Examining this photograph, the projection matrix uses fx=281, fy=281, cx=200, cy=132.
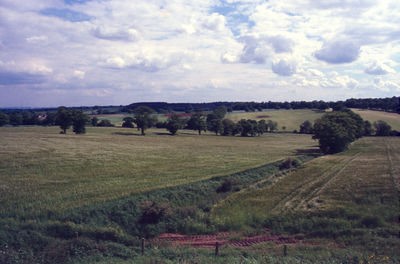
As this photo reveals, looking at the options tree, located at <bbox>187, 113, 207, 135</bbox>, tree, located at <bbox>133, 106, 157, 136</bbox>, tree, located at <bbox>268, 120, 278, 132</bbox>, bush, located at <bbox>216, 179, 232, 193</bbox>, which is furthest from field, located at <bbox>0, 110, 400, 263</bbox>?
tree, located at <bbox>268, 120, 278, 132</bbox>

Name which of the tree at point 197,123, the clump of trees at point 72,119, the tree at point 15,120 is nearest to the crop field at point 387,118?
the tree at point 197,123

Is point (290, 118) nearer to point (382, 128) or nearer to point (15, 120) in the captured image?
point (382, 128)

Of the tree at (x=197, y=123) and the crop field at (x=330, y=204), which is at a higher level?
the tree at (x=197, y=123)

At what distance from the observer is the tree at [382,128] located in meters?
105

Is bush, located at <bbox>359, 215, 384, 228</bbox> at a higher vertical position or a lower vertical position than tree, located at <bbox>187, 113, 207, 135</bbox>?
lower

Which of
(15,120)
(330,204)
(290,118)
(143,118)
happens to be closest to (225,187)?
(330,204)

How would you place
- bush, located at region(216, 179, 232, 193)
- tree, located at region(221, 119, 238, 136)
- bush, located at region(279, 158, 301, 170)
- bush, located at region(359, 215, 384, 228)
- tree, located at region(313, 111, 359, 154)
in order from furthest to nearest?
tree, located at region(221, 119, 238, 136)
tree, located at region(313, 111, 359, 154)
bush, located at region(279, 158, 301, 170)
bush, located at region(216, 179, 232, 193)
bush, located at region(359, 215, 384, 228)

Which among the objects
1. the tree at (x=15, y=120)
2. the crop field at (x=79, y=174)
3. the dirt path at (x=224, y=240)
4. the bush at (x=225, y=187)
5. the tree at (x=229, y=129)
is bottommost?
the dirt path at (x=224, y=240)

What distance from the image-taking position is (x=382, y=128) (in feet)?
347

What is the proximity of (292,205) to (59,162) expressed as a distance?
28.7m

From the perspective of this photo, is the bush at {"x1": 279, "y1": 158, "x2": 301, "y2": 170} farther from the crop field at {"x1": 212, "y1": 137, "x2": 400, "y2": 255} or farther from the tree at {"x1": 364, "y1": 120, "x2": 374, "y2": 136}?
the tree at {"x1": 364, "y1": 120, "x2": 374, "y2": 136}

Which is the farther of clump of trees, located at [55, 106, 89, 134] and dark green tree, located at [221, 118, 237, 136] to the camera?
dark green tree, located at [221, 118, 237, 136]

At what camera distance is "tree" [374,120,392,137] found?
346 ft

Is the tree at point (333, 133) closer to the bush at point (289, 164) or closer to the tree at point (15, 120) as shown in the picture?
the bush at point (289, 164)
